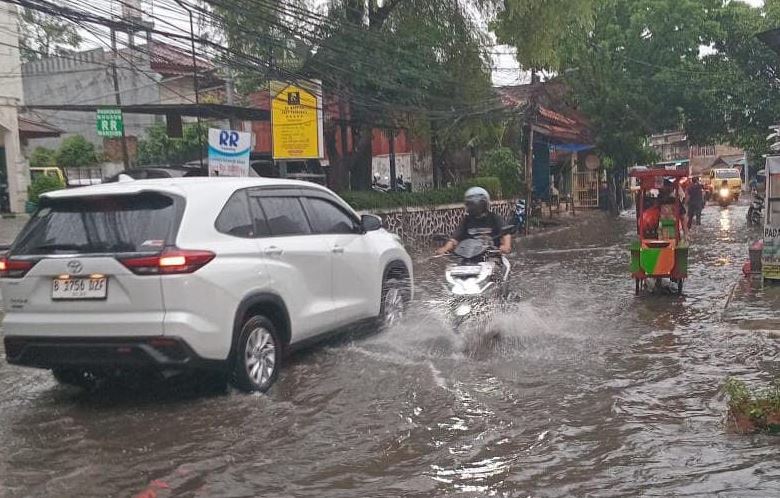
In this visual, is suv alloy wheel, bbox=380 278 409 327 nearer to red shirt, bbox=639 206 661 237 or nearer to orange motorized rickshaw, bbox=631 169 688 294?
orange motorized rickshaw, bbox=631 169 688 294

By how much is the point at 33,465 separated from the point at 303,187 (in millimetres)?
3384

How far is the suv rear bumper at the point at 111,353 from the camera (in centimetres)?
533

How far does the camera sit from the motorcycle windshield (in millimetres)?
7828

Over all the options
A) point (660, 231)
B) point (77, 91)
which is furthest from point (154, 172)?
point (77, 91)

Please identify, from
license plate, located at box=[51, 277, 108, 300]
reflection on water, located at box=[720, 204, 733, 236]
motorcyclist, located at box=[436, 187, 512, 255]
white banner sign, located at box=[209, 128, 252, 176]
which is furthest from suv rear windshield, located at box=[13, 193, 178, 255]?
reflection on water, located at box=[720, 204, 733, 236]

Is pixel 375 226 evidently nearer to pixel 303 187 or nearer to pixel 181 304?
pixel 303 187

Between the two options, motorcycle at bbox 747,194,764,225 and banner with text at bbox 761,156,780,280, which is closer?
banner with text at bbox 761,156,780,280

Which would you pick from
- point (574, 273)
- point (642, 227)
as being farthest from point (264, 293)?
point (574, 273)

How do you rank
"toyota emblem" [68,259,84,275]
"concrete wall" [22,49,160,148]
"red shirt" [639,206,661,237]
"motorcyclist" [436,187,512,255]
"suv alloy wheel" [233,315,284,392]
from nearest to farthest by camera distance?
"toyota emblem" [68,259,84,275] < "suv alloy wheel" [233,315,284,392] < "motorcyclist" [436,187,512,255] < "red shirt" [639,206,661,237] < "concrete wall" [22,49,160,148]

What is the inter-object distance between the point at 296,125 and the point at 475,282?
8.93m

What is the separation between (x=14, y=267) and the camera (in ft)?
18.5

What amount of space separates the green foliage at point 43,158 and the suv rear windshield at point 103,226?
30.0 meters

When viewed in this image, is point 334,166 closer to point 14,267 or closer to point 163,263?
point 14,267

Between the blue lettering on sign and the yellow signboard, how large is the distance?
295cm
